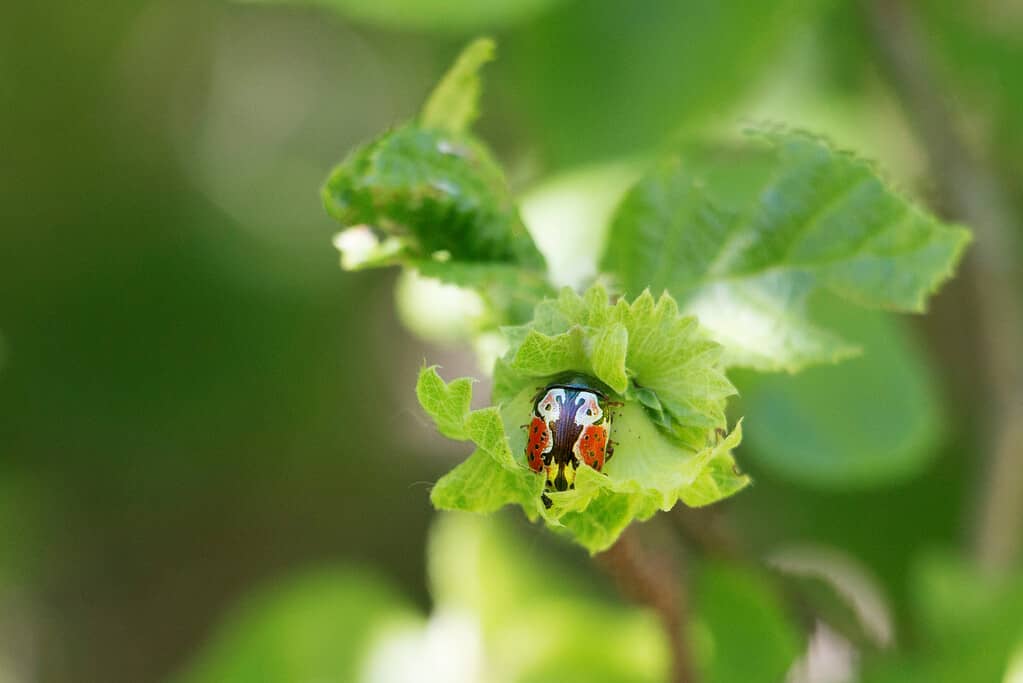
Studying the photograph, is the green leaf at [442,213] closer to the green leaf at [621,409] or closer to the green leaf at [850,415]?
the green leaf at [621,409]

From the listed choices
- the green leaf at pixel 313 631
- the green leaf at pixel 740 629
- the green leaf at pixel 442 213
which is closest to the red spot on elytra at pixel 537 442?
the green leaf at pixel 442 213

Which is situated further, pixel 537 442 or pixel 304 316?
pixel 304 316

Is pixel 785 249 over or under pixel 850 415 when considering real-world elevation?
under

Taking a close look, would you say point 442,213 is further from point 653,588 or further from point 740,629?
point 740,629

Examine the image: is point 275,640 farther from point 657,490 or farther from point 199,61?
point 199,61

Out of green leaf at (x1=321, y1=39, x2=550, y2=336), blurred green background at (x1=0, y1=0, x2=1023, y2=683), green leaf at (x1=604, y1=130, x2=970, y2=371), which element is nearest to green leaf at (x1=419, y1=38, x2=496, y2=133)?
green leaf at (x1=321, y1=39, x2=550, y2=336)

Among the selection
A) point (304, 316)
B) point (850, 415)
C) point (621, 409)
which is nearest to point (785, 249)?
point (621, 409)
